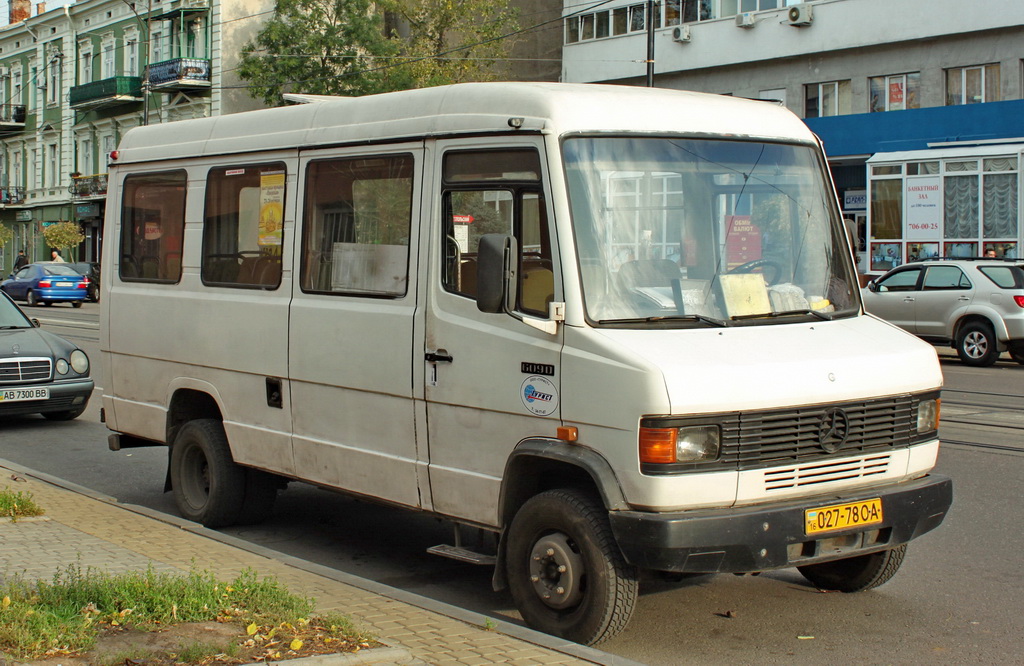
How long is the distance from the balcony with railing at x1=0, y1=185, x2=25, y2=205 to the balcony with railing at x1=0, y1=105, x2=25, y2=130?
3305mm

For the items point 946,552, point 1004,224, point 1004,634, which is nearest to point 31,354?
point 946,552

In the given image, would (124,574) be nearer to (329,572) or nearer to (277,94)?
(329,572)

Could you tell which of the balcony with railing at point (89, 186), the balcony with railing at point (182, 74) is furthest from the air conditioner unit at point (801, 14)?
the balcony with railing at point (89, 186)

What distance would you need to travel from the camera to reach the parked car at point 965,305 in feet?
63.2

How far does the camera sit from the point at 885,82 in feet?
117

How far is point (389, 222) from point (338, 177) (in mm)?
568

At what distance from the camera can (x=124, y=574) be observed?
5.69 meters

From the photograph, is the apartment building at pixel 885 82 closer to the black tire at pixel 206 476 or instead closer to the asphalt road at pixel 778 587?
the asphalt road at pixel 778 587

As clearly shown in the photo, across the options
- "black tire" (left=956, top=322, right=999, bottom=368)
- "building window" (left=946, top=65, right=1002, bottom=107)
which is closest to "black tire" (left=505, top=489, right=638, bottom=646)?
"black tire" (left=956, top=322, right=999, bottom=368)

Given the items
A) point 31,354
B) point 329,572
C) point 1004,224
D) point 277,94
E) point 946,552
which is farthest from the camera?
point 277,94

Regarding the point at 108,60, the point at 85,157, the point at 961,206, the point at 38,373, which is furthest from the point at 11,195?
the point at 38,373

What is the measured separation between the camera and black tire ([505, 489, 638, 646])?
207 inches

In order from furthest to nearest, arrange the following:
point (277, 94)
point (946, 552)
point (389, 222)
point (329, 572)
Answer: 1. point (277, 94)
2. point (946, 552)
3. point (389, 222)
4. point (329, 572)

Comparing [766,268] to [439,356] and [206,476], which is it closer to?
[439,356]
